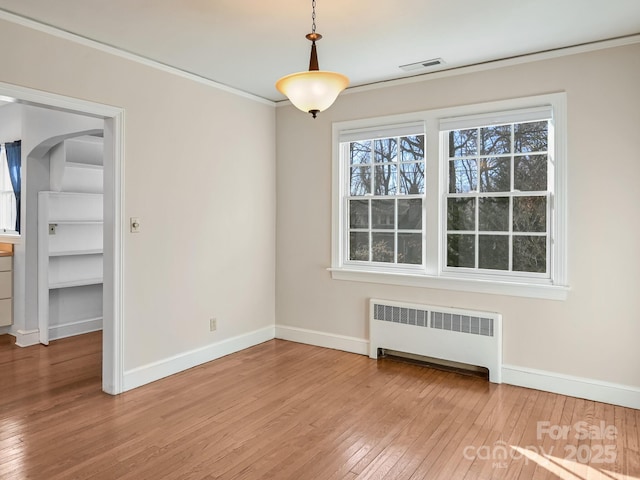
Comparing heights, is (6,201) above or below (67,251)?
above

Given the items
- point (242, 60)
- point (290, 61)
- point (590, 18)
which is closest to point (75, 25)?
point (242, 60)

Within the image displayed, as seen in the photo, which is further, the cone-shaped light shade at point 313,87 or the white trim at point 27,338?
the white trim at point 27,338

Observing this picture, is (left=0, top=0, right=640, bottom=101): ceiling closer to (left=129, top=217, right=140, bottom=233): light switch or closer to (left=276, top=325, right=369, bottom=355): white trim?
(left=129, top=217, right=140, bottom=233): light switch

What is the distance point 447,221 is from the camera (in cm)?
421

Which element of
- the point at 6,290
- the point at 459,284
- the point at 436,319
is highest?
the point at 459,284

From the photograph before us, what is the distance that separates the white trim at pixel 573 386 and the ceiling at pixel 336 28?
8.68ft

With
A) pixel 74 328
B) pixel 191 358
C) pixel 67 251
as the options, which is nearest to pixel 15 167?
pixel 67 251

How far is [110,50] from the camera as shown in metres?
3.52

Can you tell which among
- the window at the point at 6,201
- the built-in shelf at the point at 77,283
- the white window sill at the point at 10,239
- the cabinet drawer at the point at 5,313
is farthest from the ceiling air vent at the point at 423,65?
the window at the point at 6,201

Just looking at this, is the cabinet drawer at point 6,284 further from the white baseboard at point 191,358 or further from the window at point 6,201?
the white baseboard at point 191,358

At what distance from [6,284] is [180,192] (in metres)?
2.84

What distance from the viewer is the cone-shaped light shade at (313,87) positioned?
2.43m

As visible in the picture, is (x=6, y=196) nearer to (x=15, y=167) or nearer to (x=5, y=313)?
(x=15, y=167)

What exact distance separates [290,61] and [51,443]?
333 centimetres
